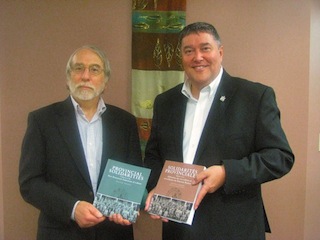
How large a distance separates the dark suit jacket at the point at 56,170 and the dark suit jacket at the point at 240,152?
46 cm

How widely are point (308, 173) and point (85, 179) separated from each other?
152 centimetres

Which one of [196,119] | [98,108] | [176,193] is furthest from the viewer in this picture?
[98,108]

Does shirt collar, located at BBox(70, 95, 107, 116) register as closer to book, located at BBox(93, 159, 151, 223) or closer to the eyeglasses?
the eyeglasses

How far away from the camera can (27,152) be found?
157cm

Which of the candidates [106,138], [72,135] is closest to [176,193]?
[106,138]

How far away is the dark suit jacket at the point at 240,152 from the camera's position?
1.41m

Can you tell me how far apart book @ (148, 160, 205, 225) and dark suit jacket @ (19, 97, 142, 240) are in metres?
0.35

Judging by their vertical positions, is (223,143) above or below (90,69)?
below

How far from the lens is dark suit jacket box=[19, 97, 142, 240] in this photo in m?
1.53

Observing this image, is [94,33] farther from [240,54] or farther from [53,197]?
[53,197]

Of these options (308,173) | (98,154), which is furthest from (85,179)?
(308,173)

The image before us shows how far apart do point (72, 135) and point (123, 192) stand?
40cm

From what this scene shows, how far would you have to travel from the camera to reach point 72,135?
1592mm

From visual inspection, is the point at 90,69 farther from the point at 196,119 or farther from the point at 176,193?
the point at 176,193
